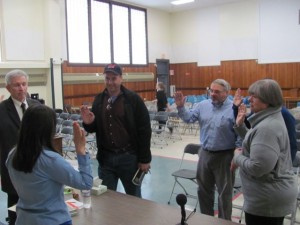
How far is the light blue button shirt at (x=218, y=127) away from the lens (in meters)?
3.35

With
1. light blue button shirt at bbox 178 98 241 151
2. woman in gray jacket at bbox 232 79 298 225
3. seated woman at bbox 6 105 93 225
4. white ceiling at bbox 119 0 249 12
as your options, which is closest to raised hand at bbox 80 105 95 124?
light blue button shirt at bbox 178 98 241 151

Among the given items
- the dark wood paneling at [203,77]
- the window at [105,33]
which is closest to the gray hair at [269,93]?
the dark wood paneling at [203,77]

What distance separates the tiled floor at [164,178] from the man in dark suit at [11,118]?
1618 millimetres

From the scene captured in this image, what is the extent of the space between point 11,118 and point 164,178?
11.9 ft

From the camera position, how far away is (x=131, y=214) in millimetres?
2273

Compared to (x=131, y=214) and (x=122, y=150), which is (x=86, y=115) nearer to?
(x=122, y=150)

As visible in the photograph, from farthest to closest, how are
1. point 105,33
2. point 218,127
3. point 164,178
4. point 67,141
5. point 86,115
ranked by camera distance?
point 105,33, point 67,141, point 164,178, point 218,127, point 86,115

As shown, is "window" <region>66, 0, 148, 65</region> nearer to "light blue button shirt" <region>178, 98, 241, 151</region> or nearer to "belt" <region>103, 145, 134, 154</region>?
"light blue button shirt" <region>178, 98, 241, 151</region>

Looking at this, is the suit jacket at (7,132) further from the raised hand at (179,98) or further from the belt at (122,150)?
the raised hand at (179,98)

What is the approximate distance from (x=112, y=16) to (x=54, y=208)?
1391 centimetres

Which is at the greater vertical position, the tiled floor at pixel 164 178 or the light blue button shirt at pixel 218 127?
the light blue button shirt at pixel 218 127

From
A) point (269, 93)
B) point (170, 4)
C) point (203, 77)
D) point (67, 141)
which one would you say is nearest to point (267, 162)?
point (269, 93)

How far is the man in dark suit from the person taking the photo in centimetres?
280

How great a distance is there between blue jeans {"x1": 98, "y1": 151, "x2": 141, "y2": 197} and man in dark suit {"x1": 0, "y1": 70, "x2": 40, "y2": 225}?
0.78 m
